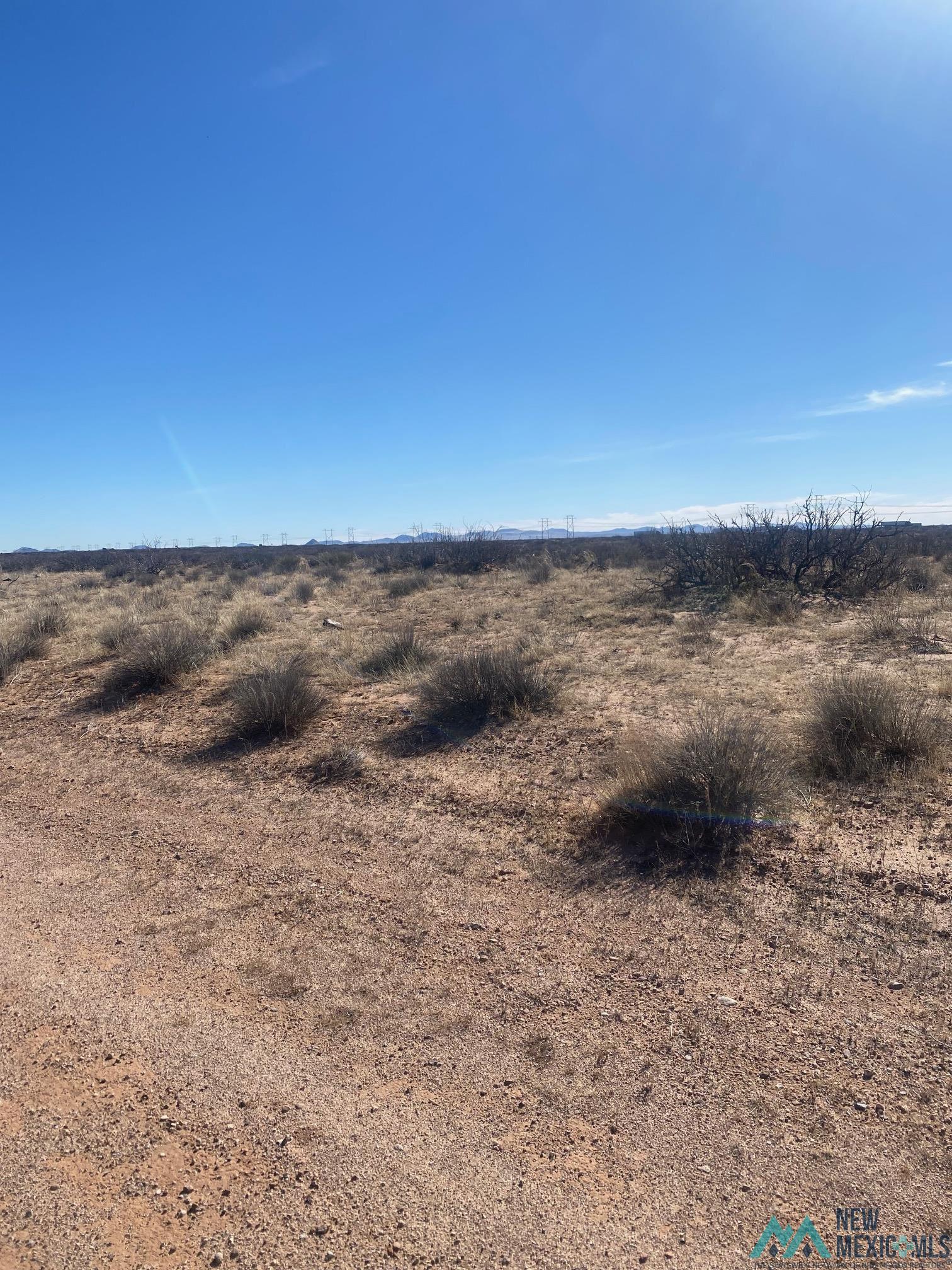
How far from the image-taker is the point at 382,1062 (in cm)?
336

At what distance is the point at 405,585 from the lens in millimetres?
22969

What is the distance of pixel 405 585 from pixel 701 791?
715 inches

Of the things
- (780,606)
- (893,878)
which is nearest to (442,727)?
(893,878)

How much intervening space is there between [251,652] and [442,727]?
18.1ft

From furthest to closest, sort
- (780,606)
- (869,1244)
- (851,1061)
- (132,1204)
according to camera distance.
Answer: (780,606)
(851,1061)
(132,1204)
(869,1244)

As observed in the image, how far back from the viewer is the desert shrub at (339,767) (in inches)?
277

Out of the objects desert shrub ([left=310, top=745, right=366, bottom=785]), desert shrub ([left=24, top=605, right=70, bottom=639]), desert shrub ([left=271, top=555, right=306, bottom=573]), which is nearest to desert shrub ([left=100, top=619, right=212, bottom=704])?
desert shrub ([left=24, top=605, right=70, bottom=639])

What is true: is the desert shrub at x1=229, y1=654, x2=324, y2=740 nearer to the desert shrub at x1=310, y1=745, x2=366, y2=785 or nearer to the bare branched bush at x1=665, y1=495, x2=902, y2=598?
the desert shrub at x1=310, y1=745, x2=366, y2=785

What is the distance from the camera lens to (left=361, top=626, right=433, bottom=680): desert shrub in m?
10.9

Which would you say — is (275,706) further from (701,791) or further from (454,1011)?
(454,1011)

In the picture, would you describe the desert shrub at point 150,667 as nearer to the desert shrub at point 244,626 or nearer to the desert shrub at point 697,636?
the desert shrub at point 244,626

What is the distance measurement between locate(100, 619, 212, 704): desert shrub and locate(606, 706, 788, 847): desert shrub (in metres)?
7.42

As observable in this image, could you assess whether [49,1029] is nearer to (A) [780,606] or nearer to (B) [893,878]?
(B) [893,878]

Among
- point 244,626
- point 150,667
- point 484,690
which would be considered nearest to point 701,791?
point 484,690
